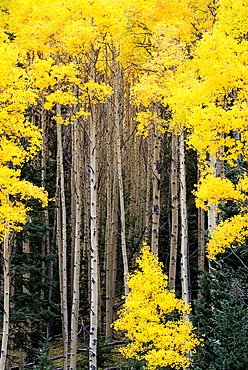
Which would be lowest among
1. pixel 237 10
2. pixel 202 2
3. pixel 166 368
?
pixel 166 368

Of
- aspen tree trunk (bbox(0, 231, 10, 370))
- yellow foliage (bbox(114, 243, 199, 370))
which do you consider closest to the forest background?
aspen tree trunk (bbox(0, 231, 10, 370))

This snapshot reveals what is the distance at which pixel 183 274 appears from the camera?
11.3 meters

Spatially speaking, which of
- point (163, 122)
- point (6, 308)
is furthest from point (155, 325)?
point (163, 122)

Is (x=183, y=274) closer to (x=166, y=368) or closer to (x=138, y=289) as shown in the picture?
(x=138, y=289)

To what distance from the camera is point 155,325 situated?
11398 millimetres

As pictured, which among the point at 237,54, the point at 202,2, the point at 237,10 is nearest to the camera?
the point at 237,54

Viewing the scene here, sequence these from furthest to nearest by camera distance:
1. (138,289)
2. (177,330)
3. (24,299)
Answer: (24,299) < (138,289) < (177,330)

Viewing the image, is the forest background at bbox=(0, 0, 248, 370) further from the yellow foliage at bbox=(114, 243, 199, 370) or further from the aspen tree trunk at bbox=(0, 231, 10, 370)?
the yellow foliage at bbox=(114, 243, 199, 370)

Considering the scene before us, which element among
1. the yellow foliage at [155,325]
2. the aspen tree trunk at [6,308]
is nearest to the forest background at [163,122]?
Answer: the aspen tree trunk at [6,308]

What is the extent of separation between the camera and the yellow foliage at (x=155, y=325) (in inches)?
422

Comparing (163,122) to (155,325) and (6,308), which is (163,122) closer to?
(155,325)

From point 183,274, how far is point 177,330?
1.41 m

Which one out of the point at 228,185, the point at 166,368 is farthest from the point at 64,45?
the point at 166,368

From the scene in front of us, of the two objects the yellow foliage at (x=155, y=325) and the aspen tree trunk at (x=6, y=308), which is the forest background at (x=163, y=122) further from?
the yellow foliage at (x=155, y=325)
